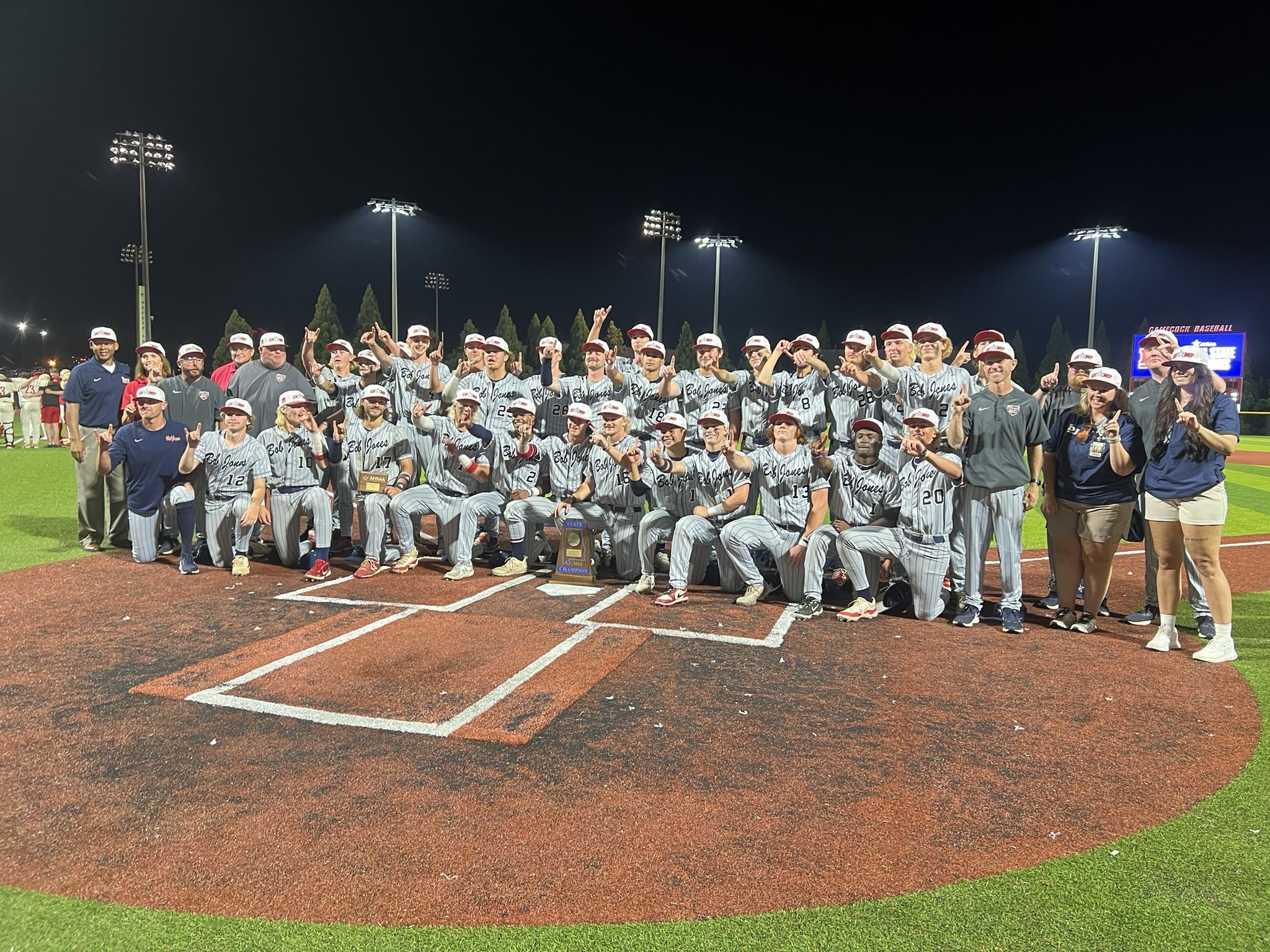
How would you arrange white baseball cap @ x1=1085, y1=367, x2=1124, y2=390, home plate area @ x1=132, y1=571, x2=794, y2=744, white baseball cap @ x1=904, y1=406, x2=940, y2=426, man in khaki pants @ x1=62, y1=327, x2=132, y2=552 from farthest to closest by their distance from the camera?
man in khaki pants @ x1=62, y1=327, x2=132, y2=552 → white baseball cap @ x1=904, y1=406, x2=940, y2=426 → white baseball cap @ x1=1085, y1=367, x2=1124, y2=390 → home plate area @ x1=132, y1=571, x2=794, y2=744

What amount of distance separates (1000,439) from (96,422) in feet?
30.5

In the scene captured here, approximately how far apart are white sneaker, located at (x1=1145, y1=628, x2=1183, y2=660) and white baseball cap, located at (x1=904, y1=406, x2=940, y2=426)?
2.22 m

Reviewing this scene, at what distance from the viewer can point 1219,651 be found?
5941 millimetres

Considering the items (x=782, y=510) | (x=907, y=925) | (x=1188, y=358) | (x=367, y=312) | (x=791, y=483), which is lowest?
(x=907, y=925)

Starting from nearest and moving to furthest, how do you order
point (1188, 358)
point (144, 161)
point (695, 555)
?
point (1188, 358), point (695, 555), point (144, 161)

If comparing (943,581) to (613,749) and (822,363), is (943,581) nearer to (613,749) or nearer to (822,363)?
(822,363)

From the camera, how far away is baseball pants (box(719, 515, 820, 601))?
7.54 metres

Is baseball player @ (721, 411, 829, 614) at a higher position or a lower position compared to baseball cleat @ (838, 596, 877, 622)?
higher

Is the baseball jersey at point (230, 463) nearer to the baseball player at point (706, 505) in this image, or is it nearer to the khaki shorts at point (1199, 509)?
the baseball player at point (706, 505)

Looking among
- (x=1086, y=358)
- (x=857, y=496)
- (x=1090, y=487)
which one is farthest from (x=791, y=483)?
(x=1086, y=358)

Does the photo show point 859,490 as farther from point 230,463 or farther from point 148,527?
point 148,527

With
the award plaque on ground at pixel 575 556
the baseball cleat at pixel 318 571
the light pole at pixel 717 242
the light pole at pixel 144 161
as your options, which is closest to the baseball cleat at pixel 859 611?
the award plaque on ground at pixel 575 556

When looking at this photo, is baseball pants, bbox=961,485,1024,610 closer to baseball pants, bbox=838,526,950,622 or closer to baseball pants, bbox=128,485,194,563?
baseball pants, bbox=838,526,950,622

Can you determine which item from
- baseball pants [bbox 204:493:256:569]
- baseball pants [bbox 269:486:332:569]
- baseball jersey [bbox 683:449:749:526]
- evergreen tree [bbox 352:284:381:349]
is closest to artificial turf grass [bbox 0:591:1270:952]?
baseball jersey [bbox 683:449:749:526]
